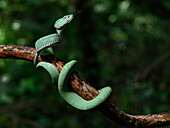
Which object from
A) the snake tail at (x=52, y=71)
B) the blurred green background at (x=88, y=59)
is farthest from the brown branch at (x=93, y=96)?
the blurred green background at (x=88, y=59)

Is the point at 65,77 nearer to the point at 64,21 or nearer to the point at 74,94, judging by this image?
the point at 74,94

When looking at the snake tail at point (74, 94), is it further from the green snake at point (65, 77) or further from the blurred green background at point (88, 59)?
the blurred green background at point (88, 59)

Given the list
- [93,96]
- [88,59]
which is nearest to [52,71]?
[93,96]

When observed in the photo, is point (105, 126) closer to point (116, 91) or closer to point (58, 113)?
point (116, 91)

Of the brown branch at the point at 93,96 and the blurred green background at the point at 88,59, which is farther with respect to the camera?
the blurred green background at the point at 88,59

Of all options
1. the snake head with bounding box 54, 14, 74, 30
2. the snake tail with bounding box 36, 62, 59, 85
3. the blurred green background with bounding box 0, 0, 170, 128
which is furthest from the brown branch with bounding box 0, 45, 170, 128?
the blurred green background with bounding box 0, 0, 170, 128

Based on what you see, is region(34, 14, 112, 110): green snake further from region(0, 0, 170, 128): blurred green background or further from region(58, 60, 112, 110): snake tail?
region(0, 0, 170, 128): blurred green background

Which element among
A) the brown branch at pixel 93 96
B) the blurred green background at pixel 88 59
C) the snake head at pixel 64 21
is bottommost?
the blurred green background at pixel 88 59
